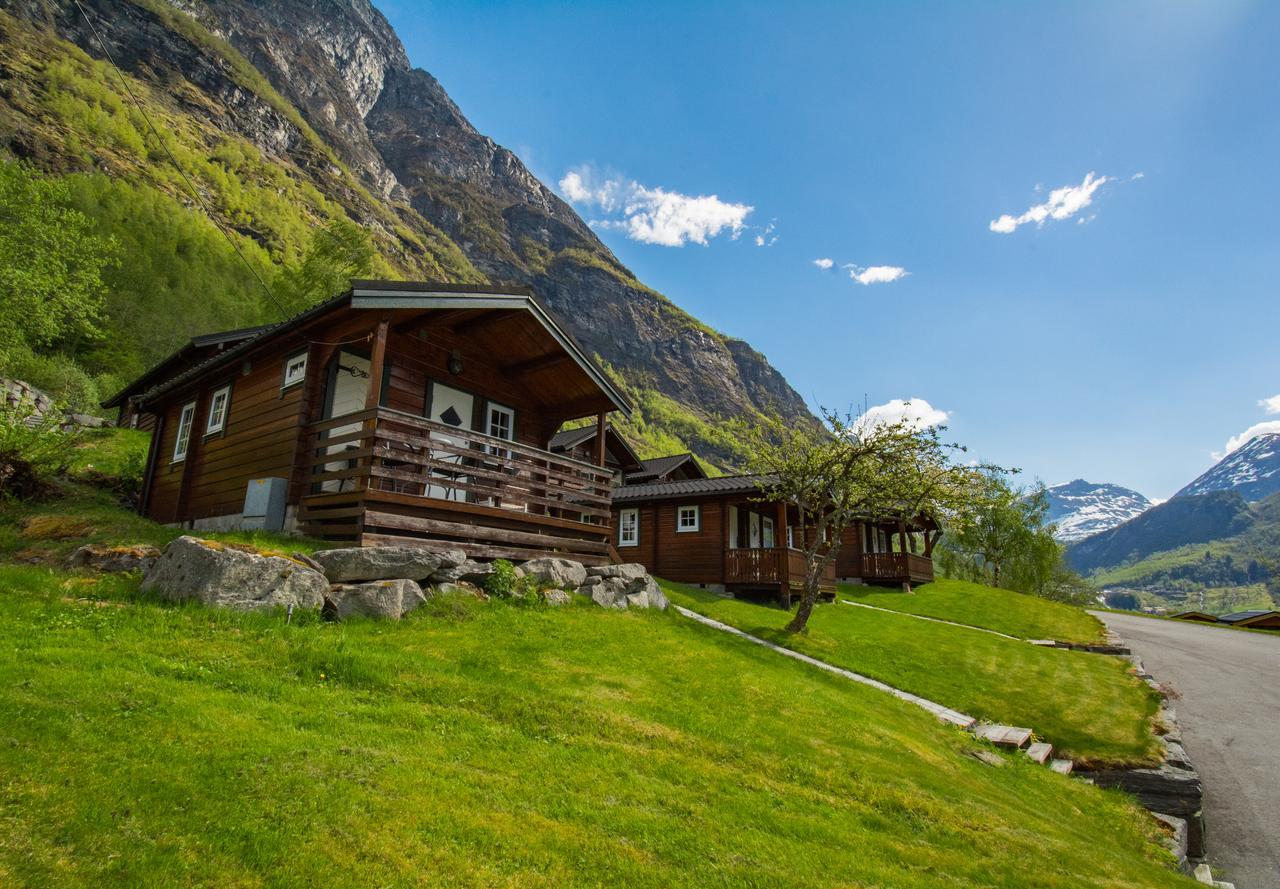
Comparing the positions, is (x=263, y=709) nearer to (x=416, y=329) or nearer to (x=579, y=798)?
(x=579, y=798)

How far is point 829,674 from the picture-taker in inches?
506

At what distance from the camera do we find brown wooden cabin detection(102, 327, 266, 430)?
23.1m

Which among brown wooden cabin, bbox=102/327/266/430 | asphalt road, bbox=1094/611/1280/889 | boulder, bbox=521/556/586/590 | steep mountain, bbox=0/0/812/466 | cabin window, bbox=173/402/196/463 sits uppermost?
steep mountain, bbox=0/0/812/466

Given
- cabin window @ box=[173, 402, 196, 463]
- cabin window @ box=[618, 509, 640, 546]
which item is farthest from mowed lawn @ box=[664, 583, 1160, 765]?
cabin window @ box=[173, 402, 196, 463]

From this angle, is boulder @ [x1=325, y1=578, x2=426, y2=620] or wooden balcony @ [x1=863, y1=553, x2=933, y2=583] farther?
wooden balcony @ [x1=863, y1=553, x2=933, y2=583]

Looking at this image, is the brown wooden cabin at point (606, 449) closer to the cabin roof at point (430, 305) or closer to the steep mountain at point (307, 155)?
the steep mountain at point (307, 155)

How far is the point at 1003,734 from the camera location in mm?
11688

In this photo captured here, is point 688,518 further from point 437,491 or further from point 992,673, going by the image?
point 437,491

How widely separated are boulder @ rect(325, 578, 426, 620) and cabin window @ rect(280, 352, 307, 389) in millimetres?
5885

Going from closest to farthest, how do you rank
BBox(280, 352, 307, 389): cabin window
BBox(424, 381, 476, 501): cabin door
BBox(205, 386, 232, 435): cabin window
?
BBox(280, 352, 307, 389): cabin window
BBox(424, 381, 476, 501): cabin door
BBox(205, 386, 232, 435): cabin window

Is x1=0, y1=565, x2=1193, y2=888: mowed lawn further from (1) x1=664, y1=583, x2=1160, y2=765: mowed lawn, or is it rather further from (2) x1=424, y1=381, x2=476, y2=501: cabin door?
(2) x1=424, y1=381, x2=476, y2=501: cabin door

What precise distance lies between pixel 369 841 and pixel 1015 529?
2211 inches

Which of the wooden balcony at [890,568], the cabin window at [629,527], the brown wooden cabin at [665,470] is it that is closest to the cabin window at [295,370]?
the cabin window at [629,527]

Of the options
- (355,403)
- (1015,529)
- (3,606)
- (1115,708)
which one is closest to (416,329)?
(355,403)
